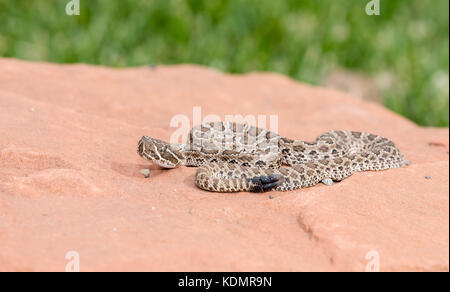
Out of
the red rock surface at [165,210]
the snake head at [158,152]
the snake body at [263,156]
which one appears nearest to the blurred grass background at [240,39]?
the red rock surface at [165,210]

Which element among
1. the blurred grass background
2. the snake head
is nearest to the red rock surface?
the snake head

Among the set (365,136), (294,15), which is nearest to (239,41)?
(294,15)

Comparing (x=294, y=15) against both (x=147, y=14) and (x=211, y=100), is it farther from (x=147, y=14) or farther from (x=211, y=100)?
(x=211, y=100)

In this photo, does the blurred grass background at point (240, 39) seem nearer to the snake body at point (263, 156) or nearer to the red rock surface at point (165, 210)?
the red rock surface at point (165, 210)

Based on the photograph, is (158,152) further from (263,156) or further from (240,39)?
(240,39)

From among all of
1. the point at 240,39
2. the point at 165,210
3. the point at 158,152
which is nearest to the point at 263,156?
the point at 158,152

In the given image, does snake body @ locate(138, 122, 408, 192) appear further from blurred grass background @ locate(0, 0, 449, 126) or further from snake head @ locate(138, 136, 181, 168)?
blurred grass background @ locate(0, 0, 449, 126)

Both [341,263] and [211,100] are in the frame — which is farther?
[211,100]
